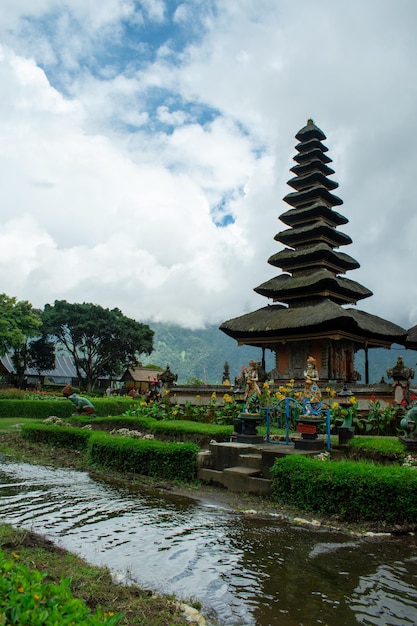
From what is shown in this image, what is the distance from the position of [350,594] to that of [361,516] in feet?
9.28

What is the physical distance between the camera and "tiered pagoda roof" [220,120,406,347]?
25.5 meters

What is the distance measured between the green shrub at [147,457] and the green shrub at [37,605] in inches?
292

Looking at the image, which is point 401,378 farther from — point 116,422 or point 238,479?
point 116,422

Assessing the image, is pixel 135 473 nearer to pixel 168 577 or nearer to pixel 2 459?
pixel 2 459

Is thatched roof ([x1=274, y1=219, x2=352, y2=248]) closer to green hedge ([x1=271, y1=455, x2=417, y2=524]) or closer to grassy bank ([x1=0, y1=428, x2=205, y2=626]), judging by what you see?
green hedge ([x1=271, y1=455, x2=417, y2=524])

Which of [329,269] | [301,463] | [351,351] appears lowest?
[301,463]

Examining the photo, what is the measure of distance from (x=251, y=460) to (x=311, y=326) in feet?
50.0

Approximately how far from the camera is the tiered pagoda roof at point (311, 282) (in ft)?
83.8

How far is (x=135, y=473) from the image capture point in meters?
11.6

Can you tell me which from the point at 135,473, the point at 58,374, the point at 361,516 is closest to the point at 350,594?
the point at 361,516

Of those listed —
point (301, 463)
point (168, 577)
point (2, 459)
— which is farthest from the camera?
point (2, 459)

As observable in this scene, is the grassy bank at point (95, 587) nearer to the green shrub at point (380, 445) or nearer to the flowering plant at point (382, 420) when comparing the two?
the green shrub at point (380, 445)

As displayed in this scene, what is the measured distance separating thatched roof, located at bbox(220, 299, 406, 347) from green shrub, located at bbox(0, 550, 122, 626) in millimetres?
21398

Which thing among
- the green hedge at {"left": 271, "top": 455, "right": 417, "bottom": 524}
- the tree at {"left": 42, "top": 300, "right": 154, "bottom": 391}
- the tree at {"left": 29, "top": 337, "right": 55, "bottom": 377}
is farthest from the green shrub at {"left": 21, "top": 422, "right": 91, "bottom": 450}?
the tree at {"left": 29, "top": 337, "right": 55, "bottom": 377}
